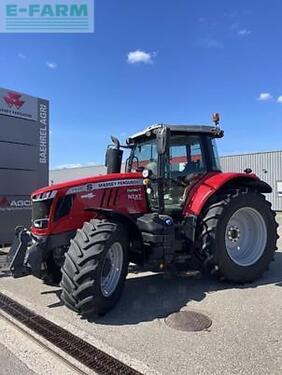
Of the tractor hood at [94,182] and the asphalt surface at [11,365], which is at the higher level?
the tractor hood at [94,182]

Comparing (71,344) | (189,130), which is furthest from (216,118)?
(71,344)

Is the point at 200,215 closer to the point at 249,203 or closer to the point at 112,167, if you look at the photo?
the point at 249,203

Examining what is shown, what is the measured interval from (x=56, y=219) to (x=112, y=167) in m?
1.97

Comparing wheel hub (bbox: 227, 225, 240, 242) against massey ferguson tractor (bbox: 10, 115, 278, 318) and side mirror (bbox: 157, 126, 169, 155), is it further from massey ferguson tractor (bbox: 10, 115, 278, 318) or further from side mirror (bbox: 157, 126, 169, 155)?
side mirror (bbox: 157, 126, 169, 155)

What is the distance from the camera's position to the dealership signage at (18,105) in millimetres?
9500

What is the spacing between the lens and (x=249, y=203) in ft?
22.3

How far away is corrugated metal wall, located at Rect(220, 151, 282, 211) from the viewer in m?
27.7

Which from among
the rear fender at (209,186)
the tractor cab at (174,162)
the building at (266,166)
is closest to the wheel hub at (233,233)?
the rear fender at (209,186)

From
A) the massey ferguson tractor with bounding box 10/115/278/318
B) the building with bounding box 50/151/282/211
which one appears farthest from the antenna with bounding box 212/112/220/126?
the building with bounding box 50/151/282/211

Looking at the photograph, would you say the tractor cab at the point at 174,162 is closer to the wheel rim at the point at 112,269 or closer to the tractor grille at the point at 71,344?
the wheel rim at the point at 112,269

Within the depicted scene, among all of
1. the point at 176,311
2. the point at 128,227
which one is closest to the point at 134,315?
the point at 176,311

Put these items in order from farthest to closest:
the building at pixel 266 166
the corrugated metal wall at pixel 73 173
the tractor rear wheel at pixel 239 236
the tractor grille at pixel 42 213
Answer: the corrugated metal wall at pixel 73 173, the building at pixel 266 166, the tractor rear wheel at pixel 239 236, the tractor grille at pixel 42 213

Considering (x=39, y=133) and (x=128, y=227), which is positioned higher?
(x=39, y=133)

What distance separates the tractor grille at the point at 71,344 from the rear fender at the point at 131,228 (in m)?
1.48
